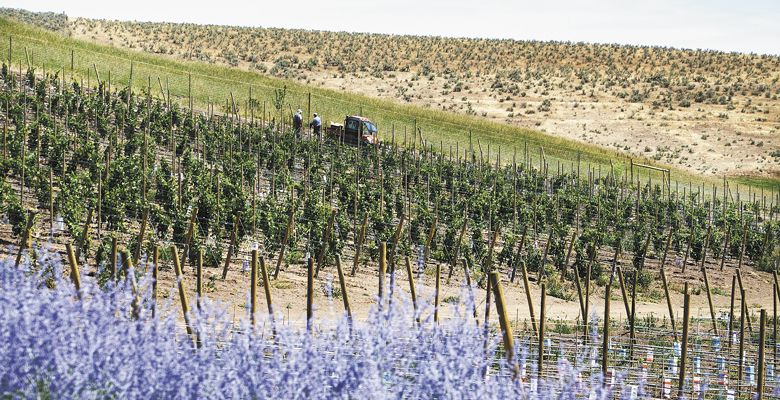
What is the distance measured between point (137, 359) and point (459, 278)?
59.1 ft

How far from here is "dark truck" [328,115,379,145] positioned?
1604 inches

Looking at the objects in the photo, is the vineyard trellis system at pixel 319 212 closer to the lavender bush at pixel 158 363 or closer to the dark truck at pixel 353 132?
the dark truck at pixel 353 132

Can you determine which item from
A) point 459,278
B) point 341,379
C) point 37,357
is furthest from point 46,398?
point 459,278

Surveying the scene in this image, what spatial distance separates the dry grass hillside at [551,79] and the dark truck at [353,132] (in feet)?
103

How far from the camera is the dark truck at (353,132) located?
1604 inches

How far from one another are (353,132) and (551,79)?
186 ft

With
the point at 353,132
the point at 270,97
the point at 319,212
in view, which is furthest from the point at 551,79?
the point at 319,212

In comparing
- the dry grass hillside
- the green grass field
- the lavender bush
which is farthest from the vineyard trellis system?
the dry grass hillside

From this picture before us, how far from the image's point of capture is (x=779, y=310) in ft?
86.0

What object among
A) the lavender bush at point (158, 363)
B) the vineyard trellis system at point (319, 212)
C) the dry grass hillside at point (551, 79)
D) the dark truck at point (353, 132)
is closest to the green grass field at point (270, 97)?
the dark truck at point (353, 132)

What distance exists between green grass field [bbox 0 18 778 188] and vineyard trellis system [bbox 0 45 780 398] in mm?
10115

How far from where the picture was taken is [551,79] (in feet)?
313

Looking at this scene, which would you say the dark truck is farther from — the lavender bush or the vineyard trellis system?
the lavender bush

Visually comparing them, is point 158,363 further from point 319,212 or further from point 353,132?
point 353,132
